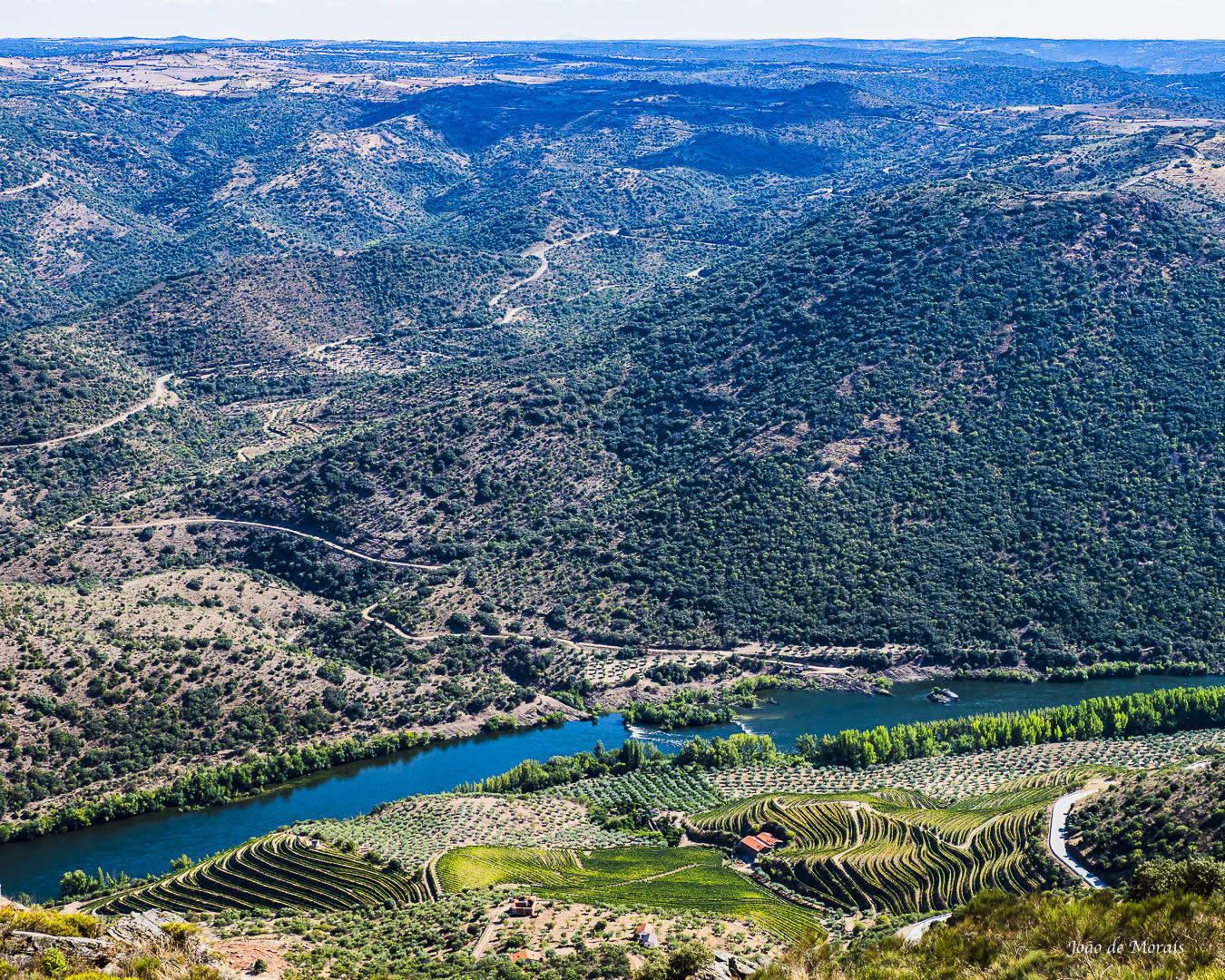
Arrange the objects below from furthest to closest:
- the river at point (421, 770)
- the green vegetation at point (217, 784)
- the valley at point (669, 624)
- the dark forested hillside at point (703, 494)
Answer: the dark forested hillside at point (703, 494) < the green vegetation at point (217, 784) < the river at point (421, 770) < the valley at point (669, 624)

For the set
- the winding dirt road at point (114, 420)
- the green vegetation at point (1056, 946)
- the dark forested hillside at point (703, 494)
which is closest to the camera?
the green vegetation at point (1056, 946)

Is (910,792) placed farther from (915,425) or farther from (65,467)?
(65,467)

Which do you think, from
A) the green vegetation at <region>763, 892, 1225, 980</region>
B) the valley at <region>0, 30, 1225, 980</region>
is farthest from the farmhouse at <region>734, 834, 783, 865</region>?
the green vegetation at <region>763, 892, 1225, 980</region>

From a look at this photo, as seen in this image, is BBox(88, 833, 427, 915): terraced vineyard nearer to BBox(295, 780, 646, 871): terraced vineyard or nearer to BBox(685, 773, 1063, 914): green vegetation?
BBox(295, 780, 646, 871): terraced vineyard

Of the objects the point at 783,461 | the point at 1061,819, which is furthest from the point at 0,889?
the point at 783,461

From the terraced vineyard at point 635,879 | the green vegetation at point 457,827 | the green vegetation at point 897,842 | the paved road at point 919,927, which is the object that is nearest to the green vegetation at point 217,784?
the green vegetation at point 457,827

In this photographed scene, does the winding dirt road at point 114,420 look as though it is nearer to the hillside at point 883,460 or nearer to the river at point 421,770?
the hillside at point 883,460

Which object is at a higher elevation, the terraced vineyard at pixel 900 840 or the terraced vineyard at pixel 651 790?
the terraced vineyard at pixel 900 840
